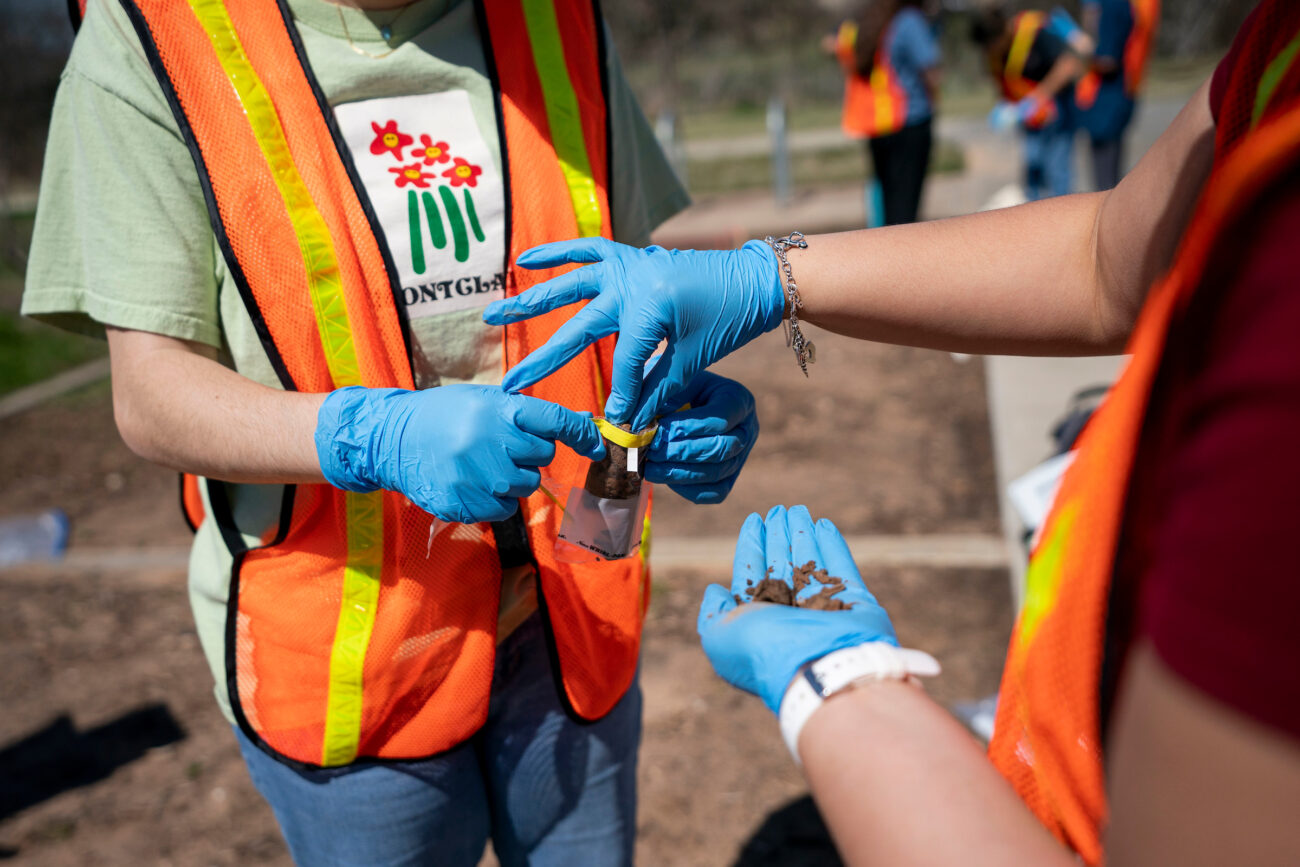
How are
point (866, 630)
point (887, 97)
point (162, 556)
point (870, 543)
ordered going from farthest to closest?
point (887, 97), point (162, 556), point (870, 543), point (866, 630)

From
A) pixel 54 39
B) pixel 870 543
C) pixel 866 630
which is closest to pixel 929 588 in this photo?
pixel 870 543

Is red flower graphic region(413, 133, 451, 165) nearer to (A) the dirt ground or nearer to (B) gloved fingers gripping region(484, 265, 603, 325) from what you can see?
(B) gloved fingers gripping region(484, 265, 603, 325)

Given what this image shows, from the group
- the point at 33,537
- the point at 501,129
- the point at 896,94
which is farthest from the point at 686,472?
the point at 896,94

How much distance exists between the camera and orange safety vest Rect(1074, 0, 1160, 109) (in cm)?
694

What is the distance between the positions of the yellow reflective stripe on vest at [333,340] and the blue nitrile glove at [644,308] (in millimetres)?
216

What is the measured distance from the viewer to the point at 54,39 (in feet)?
23.2

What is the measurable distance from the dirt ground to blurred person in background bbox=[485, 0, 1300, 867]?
1.89 meters

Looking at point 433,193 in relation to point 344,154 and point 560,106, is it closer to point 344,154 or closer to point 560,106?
point 344,154

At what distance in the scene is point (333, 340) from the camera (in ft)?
4.07

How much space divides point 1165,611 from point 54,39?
8.85 metres

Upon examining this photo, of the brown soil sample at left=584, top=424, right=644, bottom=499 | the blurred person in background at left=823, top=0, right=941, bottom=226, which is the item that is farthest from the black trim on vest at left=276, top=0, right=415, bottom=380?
the blurred person in background at left=823, top=0, right=941, bottom=226

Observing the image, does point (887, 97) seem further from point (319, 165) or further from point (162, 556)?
point (319, 165)

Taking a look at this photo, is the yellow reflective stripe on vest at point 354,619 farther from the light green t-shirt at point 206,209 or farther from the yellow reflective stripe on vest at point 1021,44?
the yellow reflective stripe on vest at point 1021,44

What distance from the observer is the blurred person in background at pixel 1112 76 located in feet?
22.5
